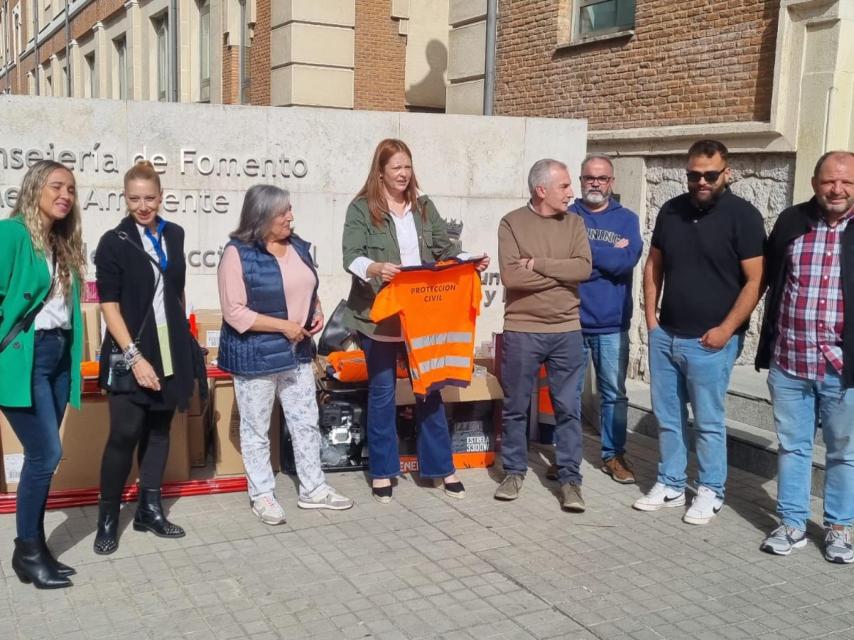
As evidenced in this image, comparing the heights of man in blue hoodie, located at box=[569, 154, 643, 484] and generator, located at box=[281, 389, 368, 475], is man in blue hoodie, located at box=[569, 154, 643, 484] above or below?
above

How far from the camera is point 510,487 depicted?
577 centimetres

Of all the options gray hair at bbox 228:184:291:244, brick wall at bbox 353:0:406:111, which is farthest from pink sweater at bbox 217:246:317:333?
brick wall at bbox 353:0:406:111

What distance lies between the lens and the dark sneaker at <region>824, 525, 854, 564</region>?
4832 mm

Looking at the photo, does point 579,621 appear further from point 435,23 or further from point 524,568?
point 435,23

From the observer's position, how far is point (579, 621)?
4141 millimetres

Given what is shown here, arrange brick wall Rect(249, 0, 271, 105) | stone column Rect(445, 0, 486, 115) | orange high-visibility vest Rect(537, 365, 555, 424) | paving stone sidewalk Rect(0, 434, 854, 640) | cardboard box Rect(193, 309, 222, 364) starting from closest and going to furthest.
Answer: paving stone sidewalk Rect(0, 434, 854, 640), cardboard box Rect(193, 309, 222, 364), orange high-visibility vest Rect(537, 365, 555, 424), stone column Rect(445, 0, 486, 115), brick wall Rect(249, 0, 271, 105)

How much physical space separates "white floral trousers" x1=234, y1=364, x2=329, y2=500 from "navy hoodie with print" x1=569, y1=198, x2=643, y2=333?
1916 millimetres

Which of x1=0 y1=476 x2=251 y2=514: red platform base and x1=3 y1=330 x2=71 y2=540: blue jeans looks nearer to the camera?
x1=3 y1=330 x2=71 y2=540: blue jeans

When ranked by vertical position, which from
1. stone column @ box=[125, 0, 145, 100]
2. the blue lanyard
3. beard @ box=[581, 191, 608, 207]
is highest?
stone column @ box=[125, 0, 145, 100]

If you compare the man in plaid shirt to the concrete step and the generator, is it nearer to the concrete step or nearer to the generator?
the concrete step

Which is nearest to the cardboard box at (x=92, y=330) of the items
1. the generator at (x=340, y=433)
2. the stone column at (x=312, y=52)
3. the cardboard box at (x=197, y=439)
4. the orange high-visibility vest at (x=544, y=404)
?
the cardboard box at (x=197, y=439)

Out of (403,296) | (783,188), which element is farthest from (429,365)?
(783,188)

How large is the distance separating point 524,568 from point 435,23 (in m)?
17.9

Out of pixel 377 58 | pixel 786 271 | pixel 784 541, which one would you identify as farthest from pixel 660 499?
pixel 377 58
